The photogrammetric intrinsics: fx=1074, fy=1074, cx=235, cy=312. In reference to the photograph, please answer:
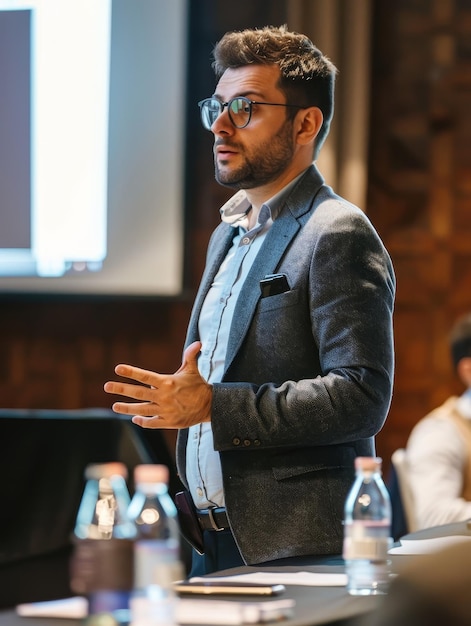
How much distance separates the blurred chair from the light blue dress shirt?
1.48 meters

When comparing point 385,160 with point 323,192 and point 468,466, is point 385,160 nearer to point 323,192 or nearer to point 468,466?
point 468,466

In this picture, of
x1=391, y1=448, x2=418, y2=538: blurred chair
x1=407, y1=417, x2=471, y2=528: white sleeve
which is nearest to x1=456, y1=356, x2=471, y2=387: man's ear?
x1=407, y1=417, x2=471, y2=528: white sleeve

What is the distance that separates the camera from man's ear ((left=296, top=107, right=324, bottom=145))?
7.80 feet

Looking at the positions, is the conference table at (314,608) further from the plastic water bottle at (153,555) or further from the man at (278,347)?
the man at (278,347)

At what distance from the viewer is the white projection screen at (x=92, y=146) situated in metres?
4.95

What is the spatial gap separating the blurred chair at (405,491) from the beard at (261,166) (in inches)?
64.2

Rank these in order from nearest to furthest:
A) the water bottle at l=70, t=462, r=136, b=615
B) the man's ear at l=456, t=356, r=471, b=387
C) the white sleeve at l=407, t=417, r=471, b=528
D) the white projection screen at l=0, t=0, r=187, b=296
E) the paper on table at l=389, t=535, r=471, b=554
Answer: the water bottle at l=70, t=462, r=136, b=615, the paper on table at l=389, t=535, r=471, b=554, the white sleeve at l=407, t=417, r=471, b=528, the man's ear at l=456, t=356, r=471, b=387, the white projection screen at l=0, t=0, r=187, b=296

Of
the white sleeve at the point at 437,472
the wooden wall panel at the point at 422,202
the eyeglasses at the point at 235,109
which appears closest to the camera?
the eyeglasses at the point at 235,109

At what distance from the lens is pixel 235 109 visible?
2326 millimetres

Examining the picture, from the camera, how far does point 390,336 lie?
2174mm

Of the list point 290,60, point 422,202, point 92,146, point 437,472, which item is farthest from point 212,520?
point 422,202

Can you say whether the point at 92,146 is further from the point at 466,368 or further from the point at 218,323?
the point at 218,323

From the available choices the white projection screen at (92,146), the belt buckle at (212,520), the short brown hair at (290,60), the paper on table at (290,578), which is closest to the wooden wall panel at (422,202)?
the white projection screen at (92,146)

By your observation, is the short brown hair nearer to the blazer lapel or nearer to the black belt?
the blazer lapel
